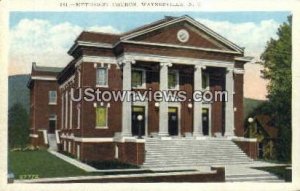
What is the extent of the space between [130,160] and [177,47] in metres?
1.94

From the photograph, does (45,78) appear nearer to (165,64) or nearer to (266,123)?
(165,64)

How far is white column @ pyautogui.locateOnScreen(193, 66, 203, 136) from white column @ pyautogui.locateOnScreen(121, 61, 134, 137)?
1038mm

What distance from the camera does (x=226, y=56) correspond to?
366 inches

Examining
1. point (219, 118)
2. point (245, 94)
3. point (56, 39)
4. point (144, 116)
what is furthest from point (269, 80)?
point (56, 39)

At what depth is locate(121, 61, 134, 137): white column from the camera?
28.5 feet

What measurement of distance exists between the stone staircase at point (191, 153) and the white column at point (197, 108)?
0.22 metres

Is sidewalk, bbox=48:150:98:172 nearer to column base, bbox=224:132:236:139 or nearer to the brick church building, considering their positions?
the brick church building

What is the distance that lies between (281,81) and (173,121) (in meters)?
2.06

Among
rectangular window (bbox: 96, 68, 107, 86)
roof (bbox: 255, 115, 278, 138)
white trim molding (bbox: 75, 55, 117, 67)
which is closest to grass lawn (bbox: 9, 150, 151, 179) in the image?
rectangular window (bbox: 96, 68, 107, 86)

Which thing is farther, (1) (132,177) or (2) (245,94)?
(2) (245,94)

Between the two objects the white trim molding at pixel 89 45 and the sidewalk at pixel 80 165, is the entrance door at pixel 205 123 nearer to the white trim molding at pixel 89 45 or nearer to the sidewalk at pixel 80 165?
the sidewalk at pixel 80 165

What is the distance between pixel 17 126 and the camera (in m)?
8.38
